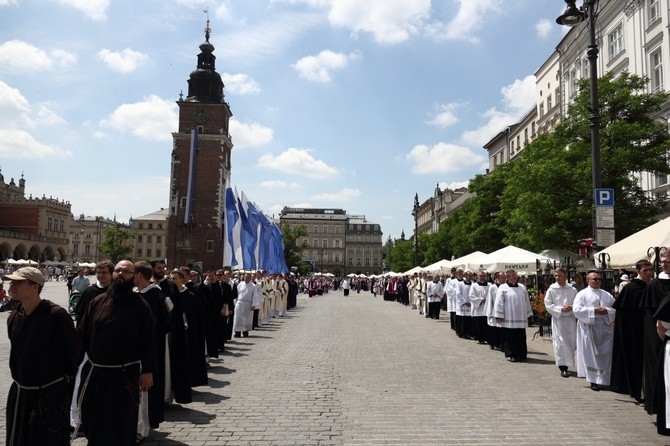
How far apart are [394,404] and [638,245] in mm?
5381

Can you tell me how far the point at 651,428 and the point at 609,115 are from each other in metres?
18.9

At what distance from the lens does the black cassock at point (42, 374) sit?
171 inches

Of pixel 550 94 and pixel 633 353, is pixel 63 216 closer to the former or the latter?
pixel 550 94

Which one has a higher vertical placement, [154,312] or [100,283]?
[100,283]

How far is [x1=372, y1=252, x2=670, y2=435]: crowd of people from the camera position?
6707 mm

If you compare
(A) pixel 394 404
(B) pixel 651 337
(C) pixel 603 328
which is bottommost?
(A) pixel 394 404

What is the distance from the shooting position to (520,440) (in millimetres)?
6109

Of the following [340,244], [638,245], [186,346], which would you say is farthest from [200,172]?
[340,244]

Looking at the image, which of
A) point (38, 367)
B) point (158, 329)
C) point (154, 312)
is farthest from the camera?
point (158, 329)

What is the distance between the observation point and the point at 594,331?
9.66 m

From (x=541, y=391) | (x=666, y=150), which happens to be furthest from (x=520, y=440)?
(x=666, y=150)

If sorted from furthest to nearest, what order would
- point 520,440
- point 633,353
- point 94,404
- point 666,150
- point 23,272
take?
point 666,150 → point 633,353 → point 520,440 → point 94,404 → point 23,272

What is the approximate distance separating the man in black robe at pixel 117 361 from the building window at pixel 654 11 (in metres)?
32.2

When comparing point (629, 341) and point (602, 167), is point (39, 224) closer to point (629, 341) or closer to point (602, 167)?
point (602, 167)
